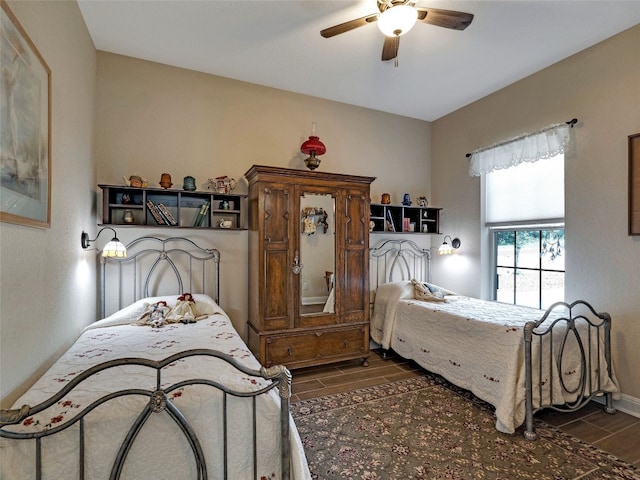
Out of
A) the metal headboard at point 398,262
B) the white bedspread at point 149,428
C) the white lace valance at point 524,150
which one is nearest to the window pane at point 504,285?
the metal headboard at point 398,262

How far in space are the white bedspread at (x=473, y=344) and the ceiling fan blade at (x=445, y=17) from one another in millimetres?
2115

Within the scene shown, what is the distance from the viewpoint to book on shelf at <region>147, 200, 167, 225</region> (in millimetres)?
2846

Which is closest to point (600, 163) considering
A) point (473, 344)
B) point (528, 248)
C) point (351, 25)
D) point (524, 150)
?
point (524, 150)

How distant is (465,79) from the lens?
327 centimetres

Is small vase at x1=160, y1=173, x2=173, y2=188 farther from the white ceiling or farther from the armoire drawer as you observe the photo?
the armoire drawer

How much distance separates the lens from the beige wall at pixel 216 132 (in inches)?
115

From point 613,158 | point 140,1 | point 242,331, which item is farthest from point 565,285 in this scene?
point 140,1

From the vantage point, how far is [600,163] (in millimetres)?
2643

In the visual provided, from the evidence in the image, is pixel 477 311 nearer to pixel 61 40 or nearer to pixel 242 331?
pixel 242 331

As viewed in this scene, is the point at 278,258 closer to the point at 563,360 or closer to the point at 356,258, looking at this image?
the point at 356,258

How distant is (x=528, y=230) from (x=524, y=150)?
32.1 inches

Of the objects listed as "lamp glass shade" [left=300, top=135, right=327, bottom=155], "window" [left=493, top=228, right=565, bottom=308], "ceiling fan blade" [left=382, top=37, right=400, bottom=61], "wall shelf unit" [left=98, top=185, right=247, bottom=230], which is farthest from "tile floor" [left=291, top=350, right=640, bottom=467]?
"ceiling fan blade" [left=382, top=37, right=400, bottom=61]

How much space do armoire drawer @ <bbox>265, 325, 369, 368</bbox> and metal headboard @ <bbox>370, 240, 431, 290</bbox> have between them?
0.83 m

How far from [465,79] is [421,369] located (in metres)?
3.03
